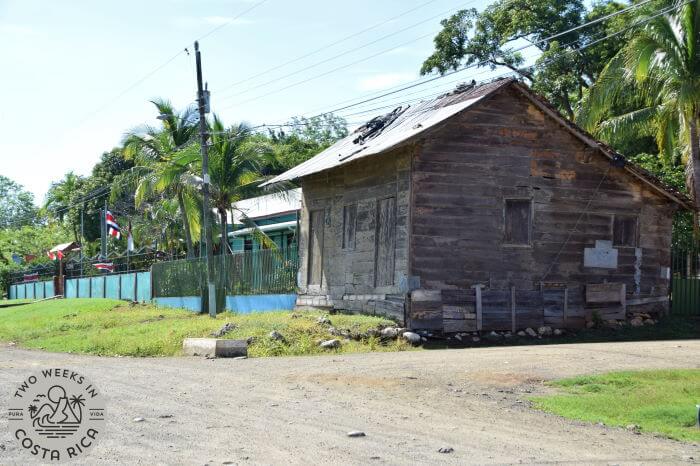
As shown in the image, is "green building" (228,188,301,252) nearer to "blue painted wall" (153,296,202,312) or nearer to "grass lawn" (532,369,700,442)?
"blue painted wall" (153,296,202,312)

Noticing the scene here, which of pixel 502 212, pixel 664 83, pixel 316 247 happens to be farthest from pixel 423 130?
pixel 664 83

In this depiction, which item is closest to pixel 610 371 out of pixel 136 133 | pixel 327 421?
pixel 327 421

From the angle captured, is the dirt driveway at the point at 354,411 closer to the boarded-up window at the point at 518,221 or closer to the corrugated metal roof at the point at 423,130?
the boarded-up window at the point at 518,221

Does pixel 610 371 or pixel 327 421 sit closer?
pixel 327 421

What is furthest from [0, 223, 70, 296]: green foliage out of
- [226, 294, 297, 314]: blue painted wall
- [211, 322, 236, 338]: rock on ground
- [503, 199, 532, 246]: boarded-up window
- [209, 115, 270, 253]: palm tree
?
[503, 199, 532, 246]: boarded-up window

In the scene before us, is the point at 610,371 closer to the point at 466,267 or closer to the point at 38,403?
the point at 466,267

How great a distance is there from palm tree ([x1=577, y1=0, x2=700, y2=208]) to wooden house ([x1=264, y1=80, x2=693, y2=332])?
2.97 meters

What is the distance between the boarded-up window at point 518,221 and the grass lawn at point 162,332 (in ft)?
12.5

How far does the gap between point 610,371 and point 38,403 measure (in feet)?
28.4

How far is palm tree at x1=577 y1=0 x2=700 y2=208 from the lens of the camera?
79.3 feet

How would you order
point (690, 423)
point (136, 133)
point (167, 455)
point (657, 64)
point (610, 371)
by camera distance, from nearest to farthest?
point (167, 455), point (690, 423), point (610, 371), point (657, 64), point (136, 133)

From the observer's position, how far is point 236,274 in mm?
30781

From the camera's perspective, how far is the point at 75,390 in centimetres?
1058

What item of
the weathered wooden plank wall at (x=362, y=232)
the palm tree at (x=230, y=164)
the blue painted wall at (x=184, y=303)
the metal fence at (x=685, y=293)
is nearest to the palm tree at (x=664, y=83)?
the metal fence at (x=685, y=293)
